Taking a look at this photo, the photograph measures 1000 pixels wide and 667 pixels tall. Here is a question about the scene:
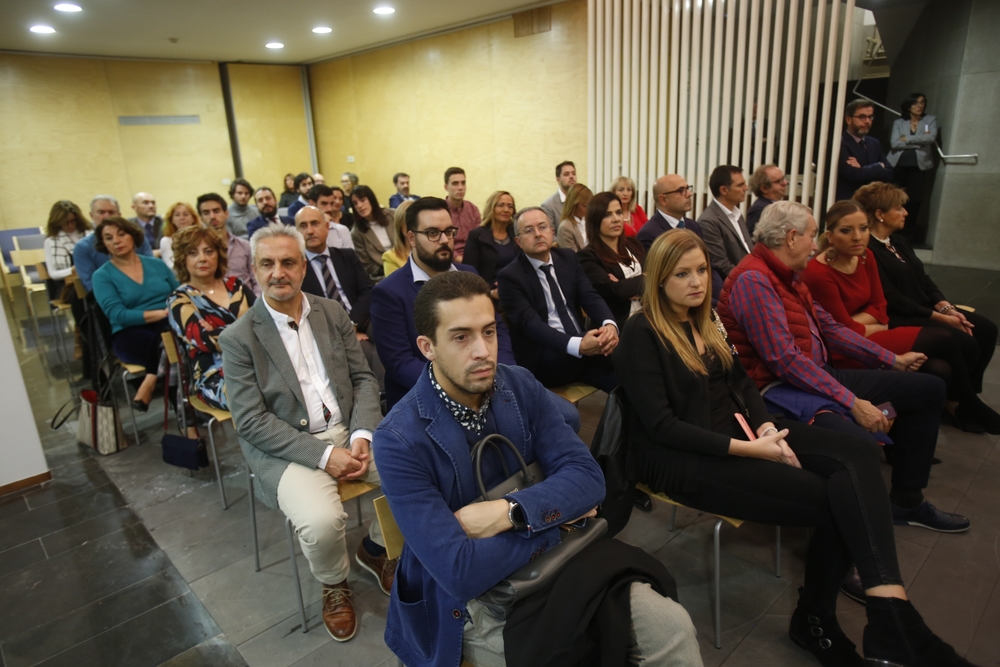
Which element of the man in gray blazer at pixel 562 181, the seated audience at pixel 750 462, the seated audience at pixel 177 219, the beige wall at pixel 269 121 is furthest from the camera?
the beige wall at pixel 269 121

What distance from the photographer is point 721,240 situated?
4.02 m

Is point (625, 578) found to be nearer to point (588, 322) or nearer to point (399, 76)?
point (588, 322)

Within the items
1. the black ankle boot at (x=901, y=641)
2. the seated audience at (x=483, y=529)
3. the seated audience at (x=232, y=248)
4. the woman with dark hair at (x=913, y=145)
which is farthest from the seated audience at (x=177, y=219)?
the woman with dark hair at (x=913, y=145)

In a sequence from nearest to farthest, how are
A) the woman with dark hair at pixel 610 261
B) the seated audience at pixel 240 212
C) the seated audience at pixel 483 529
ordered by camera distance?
the seated audience at pixel 483 529 → the woman with dark hair at pixel 610 261 → the seated audience at pixel 240 212

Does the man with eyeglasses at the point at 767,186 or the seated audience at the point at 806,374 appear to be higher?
the man with eyeglasses at the point at 767,186

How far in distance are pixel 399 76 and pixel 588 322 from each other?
25.3 ft

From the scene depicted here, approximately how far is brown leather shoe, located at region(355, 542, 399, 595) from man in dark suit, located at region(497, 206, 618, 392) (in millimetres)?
1132

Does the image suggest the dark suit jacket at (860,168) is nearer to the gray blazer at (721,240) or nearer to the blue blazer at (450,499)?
the gray blazer at (721,240)

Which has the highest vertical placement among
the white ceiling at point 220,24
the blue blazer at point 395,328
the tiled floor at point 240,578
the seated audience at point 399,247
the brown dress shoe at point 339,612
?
the white ceiling at point 220,24

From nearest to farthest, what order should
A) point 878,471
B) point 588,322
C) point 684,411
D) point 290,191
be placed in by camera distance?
point 878,471 < point 684,411 < point 588,322 < point 290,191

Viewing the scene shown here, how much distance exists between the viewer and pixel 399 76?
387 inches

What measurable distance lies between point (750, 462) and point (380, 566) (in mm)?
1436

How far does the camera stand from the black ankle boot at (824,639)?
1.83 metres

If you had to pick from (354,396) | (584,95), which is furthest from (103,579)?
(584,95)
